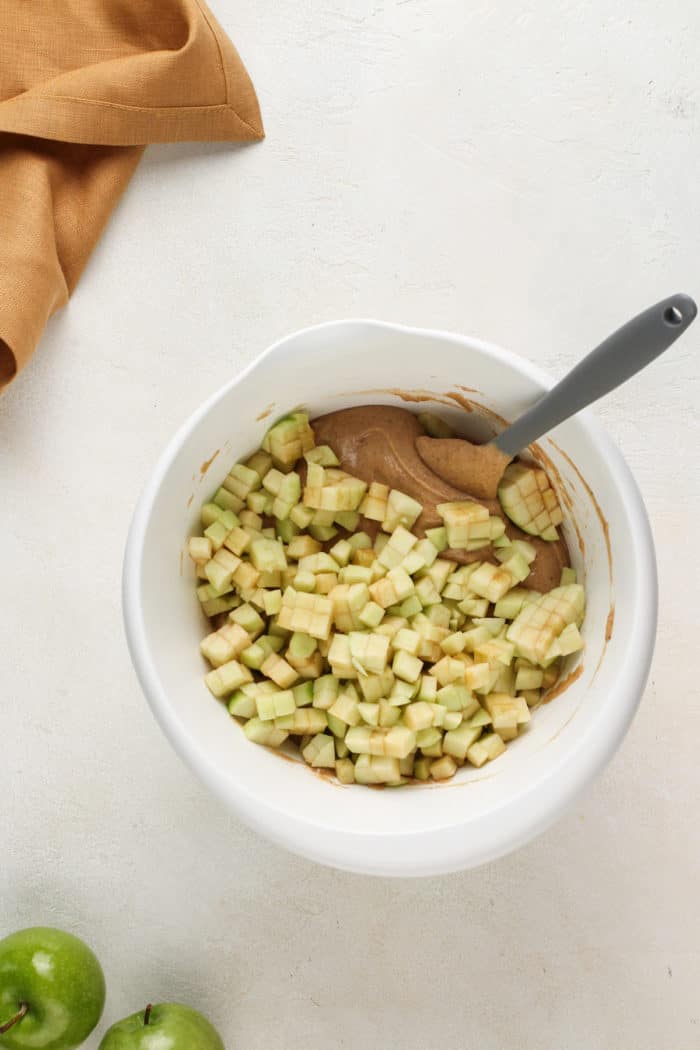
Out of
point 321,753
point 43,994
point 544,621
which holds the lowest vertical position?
point 43,994

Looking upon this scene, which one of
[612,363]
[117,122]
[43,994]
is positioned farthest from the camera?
[117,122]

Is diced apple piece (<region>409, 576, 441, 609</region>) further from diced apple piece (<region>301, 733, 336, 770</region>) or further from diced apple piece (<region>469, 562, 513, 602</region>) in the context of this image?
diced apple piece (<region>301, 733, 336, 770</region>)

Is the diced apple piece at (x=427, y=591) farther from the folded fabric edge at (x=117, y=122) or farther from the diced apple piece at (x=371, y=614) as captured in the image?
the folded fabric edge at (x=117, y=122)

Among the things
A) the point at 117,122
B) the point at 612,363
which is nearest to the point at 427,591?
the point at 612,363

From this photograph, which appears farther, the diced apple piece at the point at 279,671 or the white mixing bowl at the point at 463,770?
the diced apple piece at the point at 279,671

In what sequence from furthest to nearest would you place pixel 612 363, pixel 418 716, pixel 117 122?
pixel 117 122 → pixel 418 716 → pixel 612 363

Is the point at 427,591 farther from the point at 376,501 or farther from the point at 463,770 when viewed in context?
the point at 463,770

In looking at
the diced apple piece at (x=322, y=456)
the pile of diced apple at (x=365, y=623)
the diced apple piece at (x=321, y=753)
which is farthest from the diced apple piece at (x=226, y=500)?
the diced apple piece at (x=321, y=753)

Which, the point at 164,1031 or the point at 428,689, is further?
the point at 164,1031
